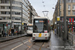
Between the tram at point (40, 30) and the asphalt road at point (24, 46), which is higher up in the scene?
the tram at point (40, 30)

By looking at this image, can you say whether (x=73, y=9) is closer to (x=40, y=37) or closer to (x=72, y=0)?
(x=72, y=0)

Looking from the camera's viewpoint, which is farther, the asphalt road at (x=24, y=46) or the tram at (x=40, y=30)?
the tram at (x=40, y=30)

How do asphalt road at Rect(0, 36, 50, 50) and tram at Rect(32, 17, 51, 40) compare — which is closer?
asphalt road at Rect(0, 36, 50, 50)

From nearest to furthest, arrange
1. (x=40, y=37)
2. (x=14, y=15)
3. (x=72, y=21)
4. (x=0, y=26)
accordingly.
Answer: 1. (x=40, y=37)
2. (x=0, y=26)
3. (x=72, y=21)
4. (x=14, y=15)

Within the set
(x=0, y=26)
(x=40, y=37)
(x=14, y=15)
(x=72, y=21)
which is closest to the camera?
(x=40, y=37)

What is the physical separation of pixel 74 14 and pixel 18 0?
28.3 m

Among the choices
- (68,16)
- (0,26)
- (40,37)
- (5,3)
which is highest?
(5,3)

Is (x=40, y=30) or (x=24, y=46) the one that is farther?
(x=40, y=30)

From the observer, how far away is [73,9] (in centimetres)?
5559

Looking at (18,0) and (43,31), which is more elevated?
(18,0)

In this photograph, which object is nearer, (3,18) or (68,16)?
(68,16)

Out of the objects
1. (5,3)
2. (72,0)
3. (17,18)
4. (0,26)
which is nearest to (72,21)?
(72,0)

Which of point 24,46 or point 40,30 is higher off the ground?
point 40,30

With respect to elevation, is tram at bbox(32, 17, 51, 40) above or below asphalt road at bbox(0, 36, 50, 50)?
above
